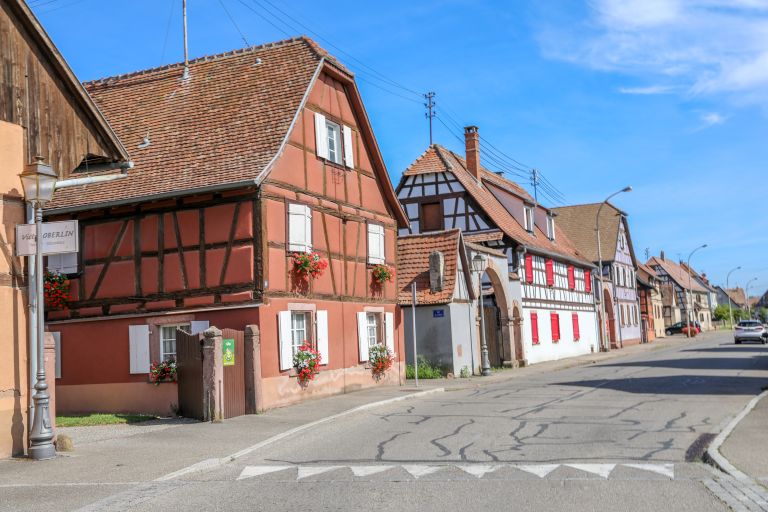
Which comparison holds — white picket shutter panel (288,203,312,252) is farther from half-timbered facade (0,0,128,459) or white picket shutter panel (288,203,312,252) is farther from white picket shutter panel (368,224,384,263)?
half-timbered facade (0,0,128,459)

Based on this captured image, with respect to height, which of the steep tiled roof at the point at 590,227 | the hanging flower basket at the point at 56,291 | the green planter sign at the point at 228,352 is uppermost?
the steep tiled roof at the point at 590,227

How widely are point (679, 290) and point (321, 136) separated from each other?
329ft

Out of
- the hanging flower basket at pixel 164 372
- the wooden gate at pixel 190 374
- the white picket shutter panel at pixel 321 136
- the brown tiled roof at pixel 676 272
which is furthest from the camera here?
the brown tiled roof at pixel 676 272

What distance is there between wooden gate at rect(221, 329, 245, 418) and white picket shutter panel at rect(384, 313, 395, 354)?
7.13 meters

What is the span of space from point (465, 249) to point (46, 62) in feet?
61.6

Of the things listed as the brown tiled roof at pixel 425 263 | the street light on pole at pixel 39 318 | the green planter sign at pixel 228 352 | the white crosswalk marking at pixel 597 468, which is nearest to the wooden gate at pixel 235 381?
the green planter sign at pixel 228 352

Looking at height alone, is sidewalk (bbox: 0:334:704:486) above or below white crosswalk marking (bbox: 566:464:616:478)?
above

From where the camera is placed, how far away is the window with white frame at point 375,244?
2317 centimetres

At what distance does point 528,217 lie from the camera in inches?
1673

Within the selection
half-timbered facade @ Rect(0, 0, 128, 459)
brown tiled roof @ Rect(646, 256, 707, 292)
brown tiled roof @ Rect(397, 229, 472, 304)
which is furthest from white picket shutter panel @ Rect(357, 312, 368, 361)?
brown tiled roof @ Rect(646, 256, 707, 292)

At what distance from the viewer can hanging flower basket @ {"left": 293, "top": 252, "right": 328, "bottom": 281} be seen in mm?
19144

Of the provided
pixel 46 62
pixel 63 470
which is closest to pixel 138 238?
pixel 46 62

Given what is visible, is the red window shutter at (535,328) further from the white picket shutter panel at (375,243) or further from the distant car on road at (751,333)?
the distant car on road at (751,333)

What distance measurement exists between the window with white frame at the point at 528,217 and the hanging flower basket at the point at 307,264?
2357 cm
